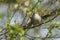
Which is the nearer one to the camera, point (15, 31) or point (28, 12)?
point (15, 31)

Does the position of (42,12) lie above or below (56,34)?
above

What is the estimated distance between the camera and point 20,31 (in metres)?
0.86

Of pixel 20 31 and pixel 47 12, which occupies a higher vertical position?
pixel 47 12

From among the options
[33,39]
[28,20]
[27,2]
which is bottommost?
[33,39]

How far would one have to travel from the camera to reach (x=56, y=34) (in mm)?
1775

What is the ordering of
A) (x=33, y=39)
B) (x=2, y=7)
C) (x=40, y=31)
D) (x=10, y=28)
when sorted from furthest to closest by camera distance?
(x=2, y=7)
(x=40, y=31)
(x=33, y=39)
(x=10, y=28)

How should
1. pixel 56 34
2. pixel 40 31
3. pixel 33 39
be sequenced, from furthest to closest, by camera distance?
pixel 40 31 < pixel 56 34 < pixel 33 39

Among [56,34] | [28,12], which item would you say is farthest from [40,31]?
[28,12]

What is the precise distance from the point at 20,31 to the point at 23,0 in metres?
0.70

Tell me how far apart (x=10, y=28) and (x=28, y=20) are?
69 centimetres

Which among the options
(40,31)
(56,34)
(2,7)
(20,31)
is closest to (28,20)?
(56,34)

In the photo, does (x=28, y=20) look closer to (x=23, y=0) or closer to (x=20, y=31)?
(x=23, y=0)

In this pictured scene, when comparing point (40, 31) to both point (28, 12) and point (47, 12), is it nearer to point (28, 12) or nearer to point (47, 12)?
point (47, 12)

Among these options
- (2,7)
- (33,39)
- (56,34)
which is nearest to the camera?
(33,39)
